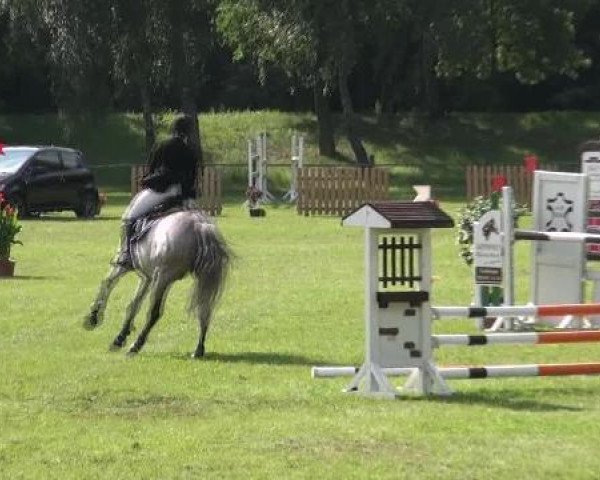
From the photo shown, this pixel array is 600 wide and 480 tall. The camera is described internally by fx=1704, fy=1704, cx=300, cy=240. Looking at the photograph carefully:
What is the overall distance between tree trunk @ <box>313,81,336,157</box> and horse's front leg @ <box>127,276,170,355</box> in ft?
167

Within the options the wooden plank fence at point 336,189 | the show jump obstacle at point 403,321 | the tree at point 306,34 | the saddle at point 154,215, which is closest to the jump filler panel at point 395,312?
the show jump obstacle at point 403,321

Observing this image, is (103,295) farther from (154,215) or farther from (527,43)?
(527,43)

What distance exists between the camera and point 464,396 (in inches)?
478

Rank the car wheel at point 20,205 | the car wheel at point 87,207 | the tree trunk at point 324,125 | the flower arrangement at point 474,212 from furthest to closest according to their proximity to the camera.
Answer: the tree trunk at point 324,125 → the car wheel at point 87,207 → the car wheel at point 20,205 → the flower arrangement at point 474,212

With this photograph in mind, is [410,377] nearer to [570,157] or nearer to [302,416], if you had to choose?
[302,416]

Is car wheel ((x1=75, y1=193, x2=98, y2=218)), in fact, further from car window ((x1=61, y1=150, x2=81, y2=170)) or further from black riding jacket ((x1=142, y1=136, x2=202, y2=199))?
black riding jacket ((x1=142, y1=136, x2=202, y2=199))

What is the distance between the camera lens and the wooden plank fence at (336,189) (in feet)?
137

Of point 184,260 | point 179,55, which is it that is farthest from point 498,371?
point 179,55

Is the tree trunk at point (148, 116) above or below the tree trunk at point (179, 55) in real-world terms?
below

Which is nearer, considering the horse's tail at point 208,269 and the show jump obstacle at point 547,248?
the horse's tail at point 208,269

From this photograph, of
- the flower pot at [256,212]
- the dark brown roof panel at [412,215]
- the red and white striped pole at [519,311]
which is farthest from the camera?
the flower pot at [256,212]

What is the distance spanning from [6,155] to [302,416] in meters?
28.0

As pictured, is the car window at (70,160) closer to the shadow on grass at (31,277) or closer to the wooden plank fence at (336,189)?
the wooden plank fence at (336,189)

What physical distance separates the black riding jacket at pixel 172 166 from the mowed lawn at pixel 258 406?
1.49 m
